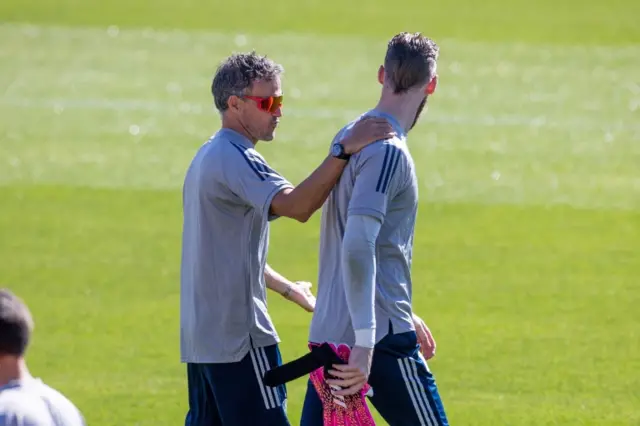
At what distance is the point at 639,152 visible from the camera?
15.3m

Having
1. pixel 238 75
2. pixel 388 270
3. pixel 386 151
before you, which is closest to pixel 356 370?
pixel 388 270

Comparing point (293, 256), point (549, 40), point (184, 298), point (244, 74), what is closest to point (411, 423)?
point (184, 298)

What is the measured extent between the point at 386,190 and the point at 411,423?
1.03m

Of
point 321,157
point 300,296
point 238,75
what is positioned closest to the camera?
point 238,75

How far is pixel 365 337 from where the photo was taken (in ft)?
17.4

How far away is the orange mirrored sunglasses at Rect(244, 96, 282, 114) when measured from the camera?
19.9 feet

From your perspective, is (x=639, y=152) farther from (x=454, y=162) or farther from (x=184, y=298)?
(x=184, y=298)

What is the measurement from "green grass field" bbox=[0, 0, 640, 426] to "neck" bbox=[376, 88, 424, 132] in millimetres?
3004

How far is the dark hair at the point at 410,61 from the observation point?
219 inches

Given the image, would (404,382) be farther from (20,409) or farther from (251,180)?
(20,409)

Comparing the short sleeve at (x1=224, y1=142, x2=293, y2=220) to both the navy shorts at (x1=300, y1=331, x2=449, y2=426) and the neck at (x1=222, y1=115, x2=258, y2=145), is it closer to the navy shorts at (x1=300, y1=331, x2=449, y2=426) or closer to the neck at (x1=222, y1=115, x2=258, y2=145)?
the neck at (x1=222, y1=115, x2=258, y2=145)

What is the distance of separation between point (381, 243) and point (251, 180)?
663mm

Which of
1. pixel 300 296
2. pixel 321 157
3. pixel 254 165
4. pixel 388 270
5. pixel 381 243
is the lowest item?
pixel 300 296

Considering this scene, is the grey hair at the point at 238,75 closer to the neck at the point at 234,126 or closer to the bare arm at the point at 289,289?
the neck at the point at 234,126
